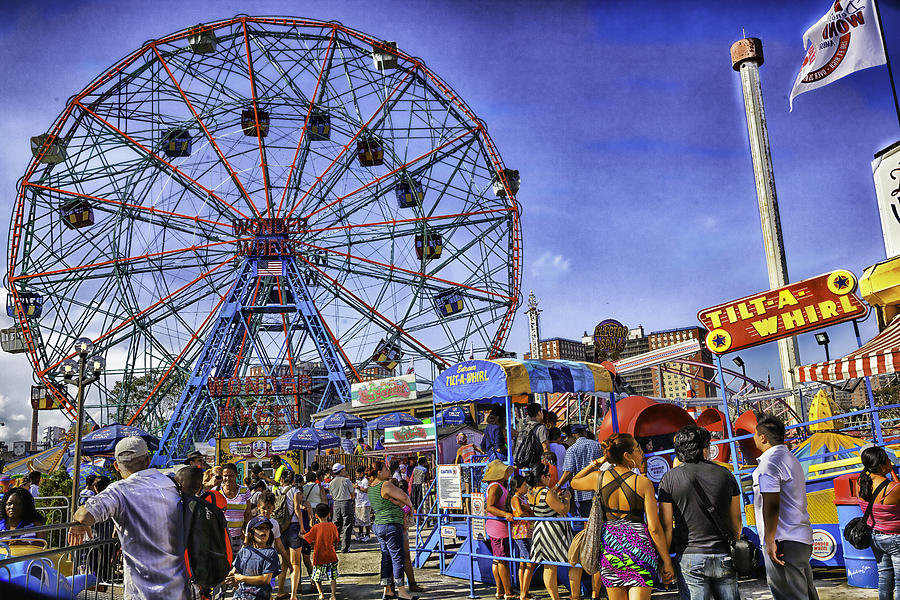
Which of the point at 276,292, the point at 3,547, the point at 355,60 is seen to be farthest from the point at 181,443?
the point at 3,547

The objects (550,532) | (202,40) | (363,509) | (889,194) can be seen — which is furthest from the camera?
(202,40)

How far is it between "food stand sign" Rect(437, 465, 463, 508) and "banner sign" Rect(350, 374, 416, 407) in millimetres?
20516

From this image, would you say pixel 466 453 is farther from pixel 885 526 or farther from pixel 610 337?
pixel 610 337

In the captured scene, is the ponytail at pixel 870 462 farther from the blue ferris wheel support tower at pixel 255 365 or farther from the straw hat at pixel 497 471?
the blue ferris wheel support tower at pixel 255 365

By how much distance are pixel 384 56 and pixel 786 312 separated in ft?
75.8

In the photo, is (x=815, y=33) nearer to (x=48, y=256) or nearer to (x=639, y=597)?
(x=639, y=597)

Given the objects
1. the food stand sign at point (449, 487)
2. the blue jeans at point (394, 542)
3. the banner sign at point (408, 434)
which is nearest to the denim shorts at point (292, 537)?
the blue jeans at point (394, 542)

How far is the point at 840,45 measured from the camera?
12.9 m

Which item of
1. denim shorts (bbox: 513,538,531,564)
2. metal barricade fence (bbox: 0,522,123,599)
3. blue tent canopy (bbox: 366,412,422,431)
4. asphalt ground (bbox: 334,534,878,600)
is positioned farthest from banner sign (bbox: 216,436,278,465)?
denim shorts (bbox: 513,538,531,564)

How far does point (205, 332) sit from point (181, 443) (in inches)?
171

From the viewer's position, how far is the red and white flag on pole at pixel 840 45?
Result: 12.4 m

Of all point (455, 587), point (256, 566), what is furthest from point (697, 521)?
point (455, 587)

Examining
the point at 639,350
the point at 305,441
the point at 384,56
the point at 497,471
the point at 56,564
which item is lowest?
the point at 56,564

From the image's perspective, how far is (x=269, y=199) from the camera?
2944 cm
